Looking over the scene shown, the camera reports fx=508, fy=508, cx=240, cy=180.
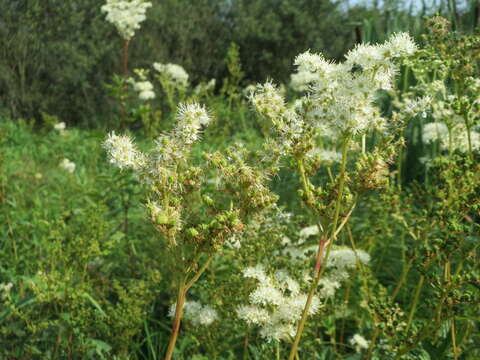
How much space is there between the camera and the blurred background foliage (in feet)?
39.0

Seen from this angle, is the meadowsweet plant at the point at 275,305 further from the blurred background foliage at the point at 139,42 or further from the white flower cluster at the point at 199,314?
the blurred background foliage at the point at 139,42

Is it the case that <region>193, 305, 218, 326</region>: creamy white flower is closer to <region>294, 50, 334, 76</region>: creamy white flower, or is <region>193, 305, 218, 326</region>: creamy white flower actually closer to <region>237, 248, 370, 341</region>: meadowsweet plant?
<region>237, 248, 370, 341</region>: meadowsweet plant

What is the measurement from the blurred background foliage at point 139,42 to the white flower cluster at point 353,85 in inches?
289

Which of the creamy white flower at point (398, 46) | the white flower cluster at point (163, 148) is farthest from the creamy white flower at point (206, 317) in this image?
the creamy white flower at point (398, 46)

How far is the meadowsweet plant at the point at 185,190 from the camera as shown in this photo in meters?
1.31

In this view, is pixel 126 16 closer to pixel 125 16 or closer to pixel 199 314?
pixel 125 16

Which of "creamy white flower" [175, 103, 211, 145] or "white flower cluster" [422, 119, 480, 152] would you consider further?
"white flower cluster" [422, 119, 480, 152]

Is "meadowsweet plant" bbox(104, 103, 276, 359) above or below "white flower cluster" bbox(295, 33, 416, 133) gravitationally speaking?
below

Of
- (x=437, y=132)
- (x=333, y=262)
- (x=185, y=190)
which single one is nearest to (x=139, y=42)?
(x=437, y=132)

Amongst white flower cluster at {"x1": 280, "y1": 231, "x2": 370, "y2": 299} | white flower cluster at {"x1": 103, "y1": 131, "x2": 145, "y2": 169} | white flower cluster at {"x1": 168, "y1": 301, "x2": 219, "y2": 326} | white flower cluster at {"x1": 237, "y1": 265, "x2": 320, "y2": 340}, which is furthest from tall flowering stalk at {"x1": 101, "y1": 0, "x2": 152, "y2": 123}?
white flower cluster at {"x1": 103, "y1": 131, "x2": 145, "y2": 169}

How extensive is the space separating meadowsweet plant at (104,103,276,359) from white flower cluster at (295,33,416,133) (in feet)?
0.86

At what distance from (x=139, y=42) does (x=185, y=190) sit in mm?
14185

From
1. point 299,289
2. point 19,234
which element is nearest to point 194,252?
point 299,289

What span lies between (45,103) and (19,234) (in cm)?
1064
